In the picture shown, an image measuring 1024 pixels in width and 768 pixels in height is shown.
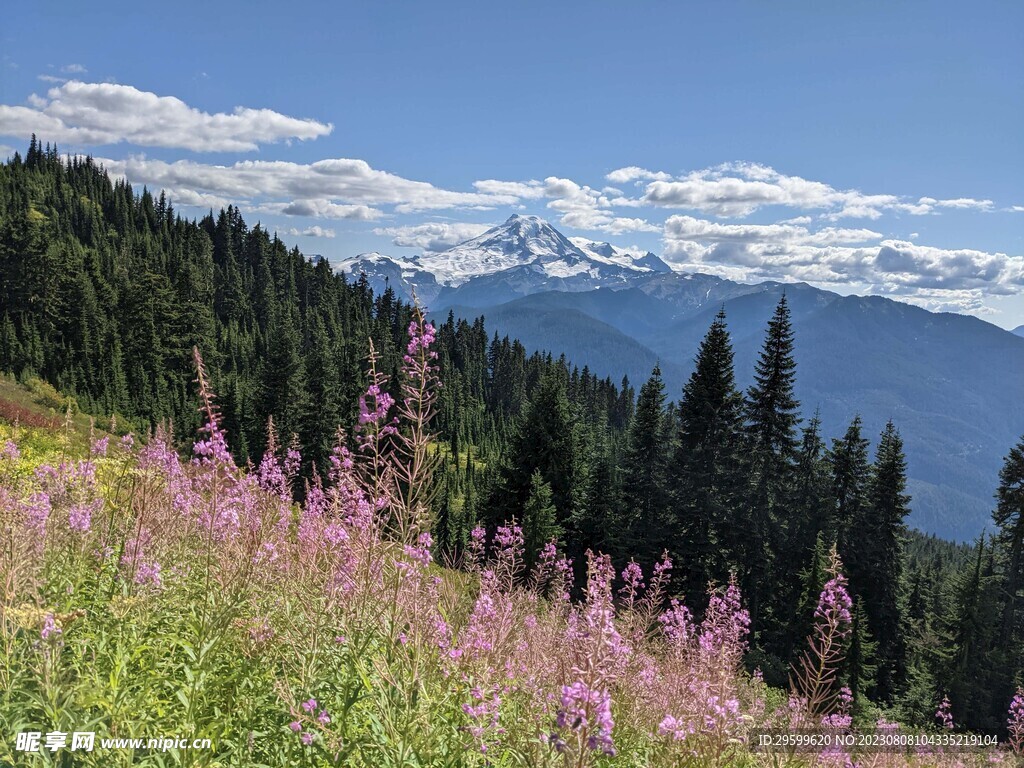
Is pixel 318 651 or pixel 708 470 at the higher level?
pixel 318 651

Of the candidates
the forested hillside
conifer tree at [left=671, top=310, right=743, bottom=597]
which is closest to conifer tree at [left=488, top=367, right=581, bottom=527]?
the forested hillside

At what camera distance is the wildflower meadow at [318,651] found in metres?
2.88

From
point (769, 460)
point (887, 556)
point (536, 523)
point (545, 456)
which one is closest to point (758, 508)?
point (769, 460)

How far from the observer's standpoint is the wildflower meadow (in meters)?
2.88

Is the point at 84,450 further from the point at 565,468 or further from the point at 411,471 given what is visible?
the point at 565,468

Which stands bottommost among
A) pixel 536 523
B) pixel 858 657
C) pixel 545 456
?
pixel 858 657

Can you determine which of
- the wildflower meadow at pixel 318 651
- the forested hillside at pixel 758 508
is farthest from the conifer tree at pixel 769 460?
the wildflower meadow at pixel 318 651

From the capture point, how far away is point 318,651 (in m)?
3.50

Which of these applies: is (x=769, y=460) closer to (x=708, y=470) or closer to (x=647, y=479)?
(x=708, y=470)

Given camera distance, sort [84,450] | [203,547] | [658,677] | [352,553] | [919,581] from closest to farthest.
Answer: [352,553], [203,547], [658,677], [84,450], [919,581]

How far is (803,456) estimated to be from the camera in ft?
116

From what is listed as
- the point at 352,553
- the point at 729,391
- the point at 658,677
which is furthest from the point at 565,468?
the point at 352,553

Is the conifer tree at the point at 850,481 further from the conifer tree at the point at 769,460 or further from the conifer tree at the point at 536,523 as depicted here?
the conifer tree at the point at 536,523

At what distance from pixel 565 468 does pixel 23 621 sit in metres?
34.8
